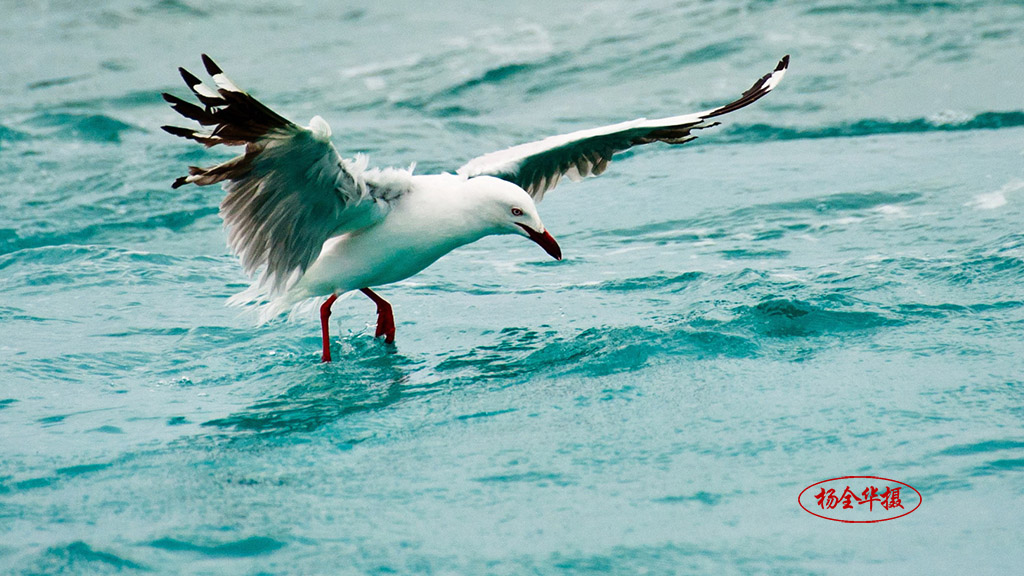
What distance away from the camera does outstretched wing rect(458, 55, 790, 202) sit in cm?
714

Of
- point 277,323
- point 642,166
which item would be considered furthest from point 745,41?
point 277,323

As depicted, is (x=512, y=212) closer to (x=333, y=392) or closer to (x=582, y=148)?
(x=333, y=392)

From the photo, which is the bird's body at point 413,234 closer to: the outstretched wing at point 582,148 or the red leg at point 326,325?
the red leg at point 326,325

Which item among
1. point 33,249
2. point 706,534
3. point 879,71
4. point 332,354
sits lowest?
point 706,534

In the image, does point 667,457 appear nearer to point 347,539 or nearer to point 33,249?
point 347,539

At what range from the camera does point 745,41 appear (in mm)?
14586

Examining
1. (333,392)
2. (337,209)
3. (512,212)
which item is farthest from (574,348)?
(337,209)

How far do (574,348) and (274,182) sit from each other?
1875 millimetres

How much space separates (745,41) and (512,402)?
9814 millimetres

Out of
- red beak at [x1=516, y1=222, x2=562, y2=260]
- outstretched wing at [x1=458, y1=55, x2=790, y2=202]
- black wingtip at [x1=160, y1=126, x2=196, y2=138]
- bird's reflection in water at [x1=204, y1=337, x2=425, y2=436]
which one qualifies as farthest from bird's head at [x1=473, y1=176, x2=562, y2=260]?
black wingtip at [x1=160, y1=126, x2=196, y2=138]

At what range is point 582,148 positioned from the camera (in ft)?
25.0

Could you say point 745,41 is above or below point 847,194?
above

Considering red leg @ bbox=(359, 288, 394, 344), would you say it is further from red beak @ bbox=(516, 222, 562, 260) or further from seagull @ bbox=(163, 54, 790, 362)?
red beak @ bbox=(516, 222, 562, 260)

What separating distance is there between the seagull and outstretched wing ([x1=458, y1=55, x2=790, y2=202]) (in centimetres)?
2
